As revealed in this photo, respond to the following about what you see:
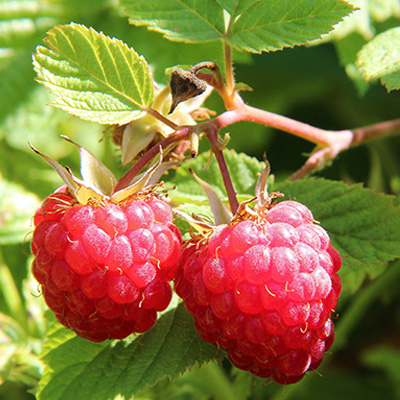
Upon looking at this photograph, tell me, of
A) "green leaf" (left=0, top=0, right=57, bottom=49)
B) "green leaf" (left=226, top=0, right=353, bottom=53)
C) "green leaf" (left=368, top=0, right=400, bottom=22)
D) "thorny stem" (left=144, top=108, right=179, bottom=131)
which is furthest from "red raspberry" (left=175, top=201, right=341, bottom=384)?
"green leaf" (left=0, top=0, right=57, bottom=49)

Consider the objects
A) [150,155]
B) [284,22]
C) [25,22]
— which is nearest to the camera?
[150,155]

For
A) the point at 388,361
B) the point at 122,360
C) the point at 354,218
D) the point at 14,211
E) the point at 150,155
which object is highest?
the point at 150,155

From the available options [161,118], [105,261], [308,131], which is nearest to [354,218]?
[308,131]

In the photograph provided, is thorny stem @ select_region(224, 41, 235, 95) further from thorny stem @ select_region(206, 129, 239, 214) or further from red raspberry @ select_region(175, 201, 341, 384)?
red raspberry @ select_region(175, 201, 341, 384)

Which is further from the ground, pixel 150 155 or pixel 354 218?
pixel 150 155

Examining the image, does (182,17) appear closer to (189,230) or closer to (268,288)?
(189,230)

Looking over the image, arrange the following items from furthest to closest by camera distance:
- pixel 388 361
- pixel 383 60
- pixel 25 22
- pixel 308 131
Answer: pixel 25 22 < pixel 388 361 < pixel 308 131 < pixel 383 60

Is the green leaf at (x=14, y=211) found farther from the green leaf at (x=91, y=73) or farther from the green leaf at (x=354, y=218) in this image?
the green leaf at (x=354, y=218)
